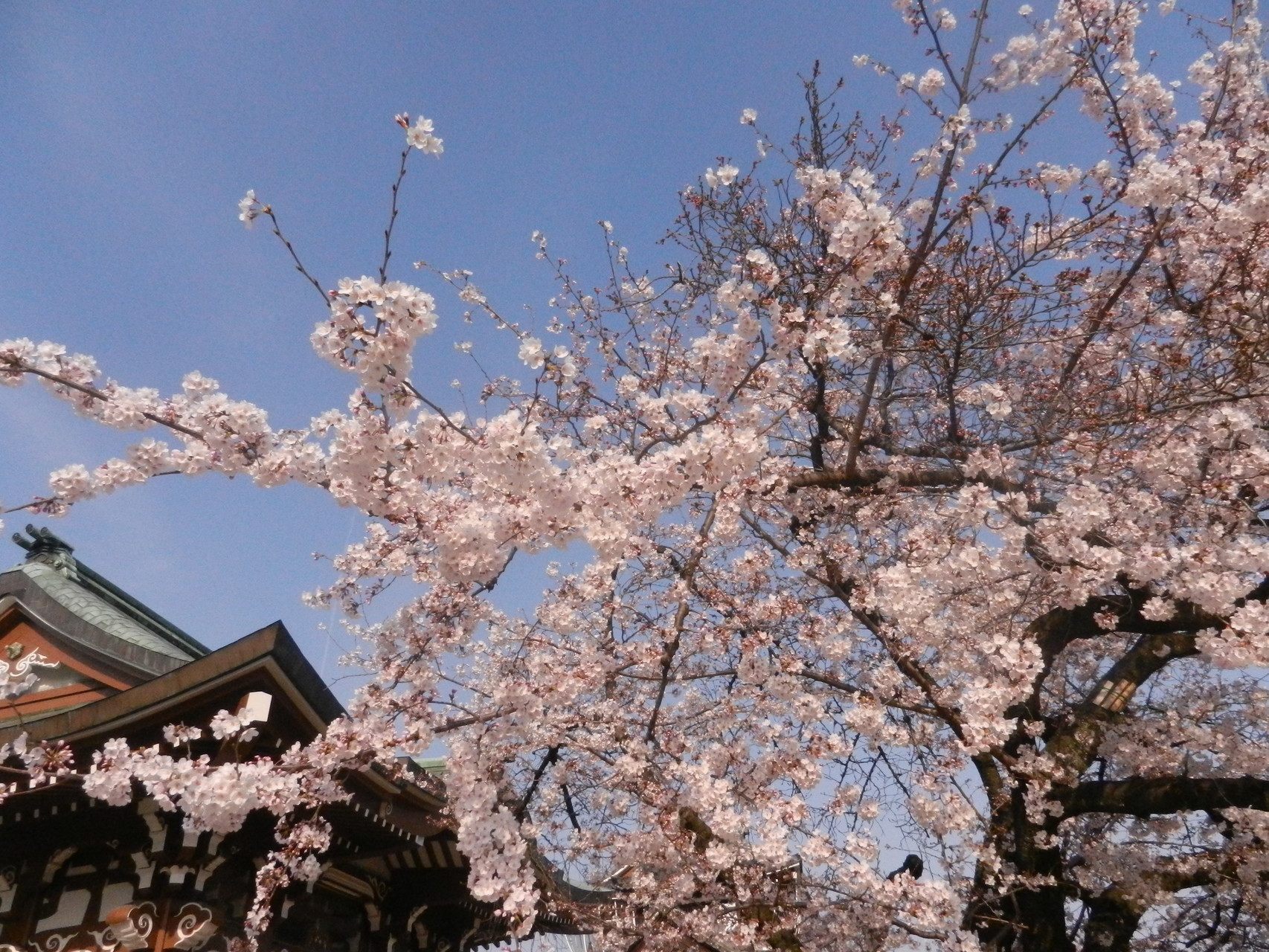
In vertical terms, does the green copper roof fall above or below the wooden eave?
above

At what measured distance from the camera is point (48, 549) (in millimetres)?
9148

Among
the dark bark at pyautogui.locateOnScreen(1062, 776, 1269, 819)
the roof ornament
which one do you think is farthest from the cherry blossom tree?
the roof ornament

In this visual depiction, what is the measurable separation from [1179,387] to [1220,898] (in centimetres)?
540

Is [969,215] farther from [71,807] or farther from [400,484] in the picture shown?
[71,807]

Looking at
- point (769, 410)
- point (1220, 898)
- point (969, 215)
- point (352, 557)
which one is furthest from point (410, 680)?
point (1220, 898)

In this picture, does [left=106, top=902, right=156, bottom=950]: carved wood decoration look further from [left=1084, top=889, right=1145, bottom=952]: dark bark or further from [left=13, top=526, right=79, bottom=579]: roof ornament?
[left=1084, top=889, right=1145, bottom=952]: dark bark

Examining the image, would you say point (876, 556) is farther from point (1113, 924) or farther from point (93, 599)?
point (93, 599)

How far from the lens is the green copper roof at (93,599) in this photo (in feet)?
26.9

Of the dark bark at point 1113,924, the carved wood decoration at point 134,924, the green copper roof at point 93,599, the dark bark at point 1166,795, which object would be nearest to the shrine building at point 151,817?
the carved wood decoration at point 134,924

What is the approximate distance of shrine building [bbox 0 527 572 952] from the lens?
5863mm

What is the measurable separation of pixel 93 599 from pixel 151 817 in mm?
3973

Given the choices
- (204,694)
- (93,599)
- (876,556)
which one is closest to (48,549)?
(93,599)

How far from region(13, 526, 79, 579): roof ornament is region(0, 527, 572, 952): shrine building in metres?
1.52

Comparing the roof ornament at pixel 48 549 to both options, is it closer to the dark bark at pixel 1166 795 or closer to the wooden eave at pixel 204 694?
the wooden eave at pixel 204 694
